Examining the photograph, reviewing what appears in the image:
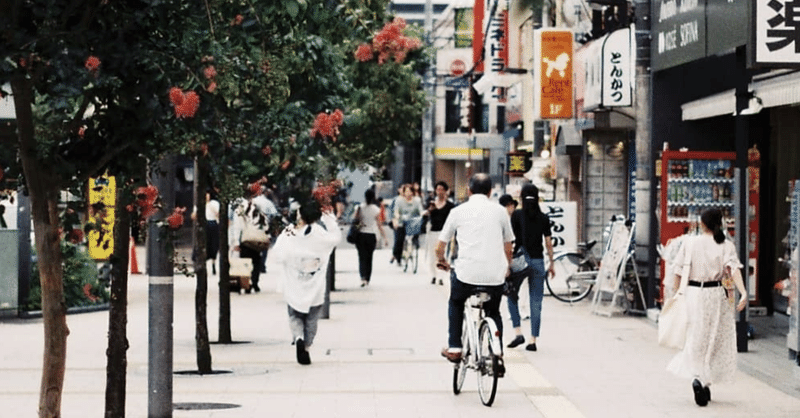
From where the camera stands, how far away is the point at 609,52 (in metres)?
22.4

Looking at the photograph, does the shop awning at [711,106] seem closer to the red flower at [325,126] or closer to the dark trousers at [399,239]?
the red flower at [325,126]

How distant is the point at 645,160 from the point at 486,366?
8487 millimetres

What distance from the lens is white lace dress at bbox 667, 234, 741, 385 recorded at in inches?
487

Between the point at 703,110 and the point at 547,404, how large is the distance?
7.24m

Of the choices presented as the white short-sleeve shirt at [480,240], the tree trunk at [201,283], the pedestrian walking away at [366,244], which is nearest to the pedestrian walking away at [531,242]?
the tree trunk at [201,283]

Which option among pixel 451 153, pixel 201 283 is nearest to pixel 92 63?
pixel 201 283

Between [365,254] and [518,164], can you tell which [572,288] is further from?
[518,164]

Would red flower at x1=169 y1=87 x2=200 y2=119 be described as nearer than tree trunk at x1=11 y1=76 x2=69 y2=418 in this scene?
Yes

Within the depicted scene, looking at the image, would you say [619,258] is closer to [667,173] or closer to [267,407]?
[667,173]

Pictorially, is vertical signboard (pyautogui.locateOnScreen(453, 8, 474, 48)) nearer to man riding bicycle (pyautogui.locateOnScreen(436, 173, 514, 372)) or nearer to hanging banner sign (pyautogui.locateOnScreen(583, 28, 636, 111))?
hanging banner sign (pyautogui.locateOnScreen(583, 28, 636, 111))

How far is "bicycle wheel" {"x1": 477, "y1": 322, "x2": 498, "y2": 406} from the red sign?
47813mm

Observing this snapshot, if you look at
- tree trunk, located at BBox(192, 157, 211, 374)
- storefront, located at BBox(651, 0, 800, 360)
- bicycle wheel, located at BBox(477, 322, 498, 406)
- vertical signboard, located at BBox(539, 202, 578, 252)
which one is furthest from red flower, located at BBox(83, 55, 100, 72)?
vertical signboard, located at BBox(539, 202, 578, 252)

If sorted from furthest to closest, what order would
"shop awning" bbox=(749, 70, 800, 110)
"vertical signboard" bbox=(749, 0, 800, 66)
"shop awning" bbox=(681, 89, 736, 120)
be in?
"shop awning" bbox=(681, 89, 736, 120) < "shop awning" bbox=(749, 70, 800, 110) < "vertical signboard" bbox=(749, 0, 800, 66)

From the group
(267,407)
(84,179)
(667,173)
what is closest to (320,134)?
(84,179)
